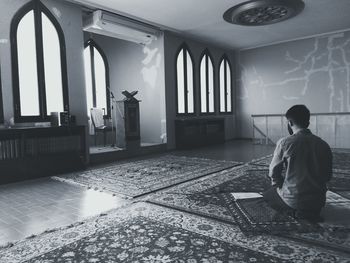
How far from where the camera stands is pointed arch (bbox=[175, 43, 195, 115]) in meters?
8.17

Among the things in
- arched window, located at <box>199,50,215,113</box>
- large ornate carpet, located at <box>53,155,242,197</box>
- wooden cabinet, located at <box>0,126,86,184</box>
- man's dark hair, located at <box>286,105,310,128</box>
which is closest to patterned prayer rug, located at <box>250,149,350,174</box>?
large ornate carpet, located at <box>53,155,242,197</box>

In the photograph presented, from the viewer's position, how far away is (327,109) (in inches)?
332

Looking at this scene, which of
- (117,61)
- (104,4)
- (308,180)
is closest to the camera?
(308,180)

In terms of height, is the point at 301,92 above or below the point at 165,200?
above

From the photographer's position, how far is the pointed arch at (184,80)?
8172mm

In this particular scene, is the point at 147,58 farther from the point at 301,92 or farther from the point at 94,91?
the point at 301,92

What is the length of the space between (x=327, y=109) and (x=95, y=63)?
22.5ft

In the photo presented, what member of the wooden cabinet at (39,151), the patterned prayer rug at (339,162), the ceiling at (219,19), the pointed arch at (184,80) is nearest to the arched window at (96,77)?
the pointed arch at (184,80)

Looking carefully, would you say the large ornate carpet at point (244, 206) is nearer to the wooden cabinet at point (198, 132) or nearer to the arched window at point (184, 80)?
the wooden cabinet at point (198, 132)

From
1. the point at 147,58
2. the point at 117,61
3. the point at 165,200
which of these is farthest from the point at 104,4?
the point at 165,200

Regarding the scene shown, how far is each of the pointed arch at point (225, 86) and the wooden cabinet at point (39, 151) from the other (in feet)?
18.7

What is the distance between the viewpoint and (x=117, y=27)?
6.41 metres

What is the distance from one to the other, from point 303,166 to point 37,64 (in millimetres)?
4739

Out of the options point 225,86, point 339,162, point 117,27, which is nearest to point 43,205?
point 117,27
